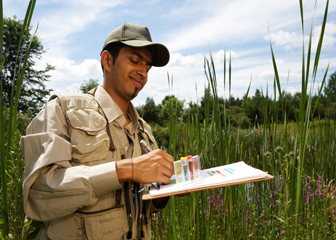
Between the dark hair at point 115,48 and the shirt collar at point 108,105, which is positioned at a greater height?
the dark hair at point 115,48

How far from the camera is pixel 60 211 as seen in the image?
1.07 m

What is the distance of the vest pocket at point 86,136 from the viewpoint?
1.24 m

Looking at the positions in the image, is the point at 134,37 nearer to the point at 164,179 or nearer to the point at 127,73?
the point at 127,73

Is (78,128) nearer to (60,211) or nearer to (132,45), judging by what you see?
(60,211)

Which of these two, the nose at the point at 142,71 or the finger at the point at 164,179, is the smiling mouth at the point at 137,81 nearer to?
Result: the nose at the point at 142,71

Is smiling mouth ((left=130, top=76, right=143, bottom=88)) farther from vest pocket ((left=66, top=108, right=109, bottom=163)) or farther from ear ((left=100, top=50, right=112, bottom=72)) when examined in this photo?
vest pocket ((left=66, top=108, right=109, bottom=163))

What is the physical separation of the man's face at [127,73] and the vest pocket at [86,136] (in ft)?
1.05

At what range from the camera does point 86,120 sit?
1.30 metres

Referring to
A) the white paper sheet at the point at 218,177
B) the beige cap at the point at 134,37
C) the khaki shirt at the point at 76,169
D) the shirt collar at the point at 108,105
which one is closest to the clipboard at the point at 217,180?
the white paper sheet at the point at 218,177

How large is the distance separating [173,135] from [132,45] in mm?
860

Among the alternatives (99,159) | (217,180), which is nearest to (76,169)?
(99,159)

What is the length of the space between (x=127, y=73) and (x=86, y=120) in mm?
436

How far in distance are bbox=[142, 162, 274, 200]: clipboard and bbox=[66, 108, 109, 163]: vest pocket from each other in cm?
34

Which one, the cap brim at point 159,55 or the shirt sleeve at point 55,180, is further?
the cap brim at point 159,55
